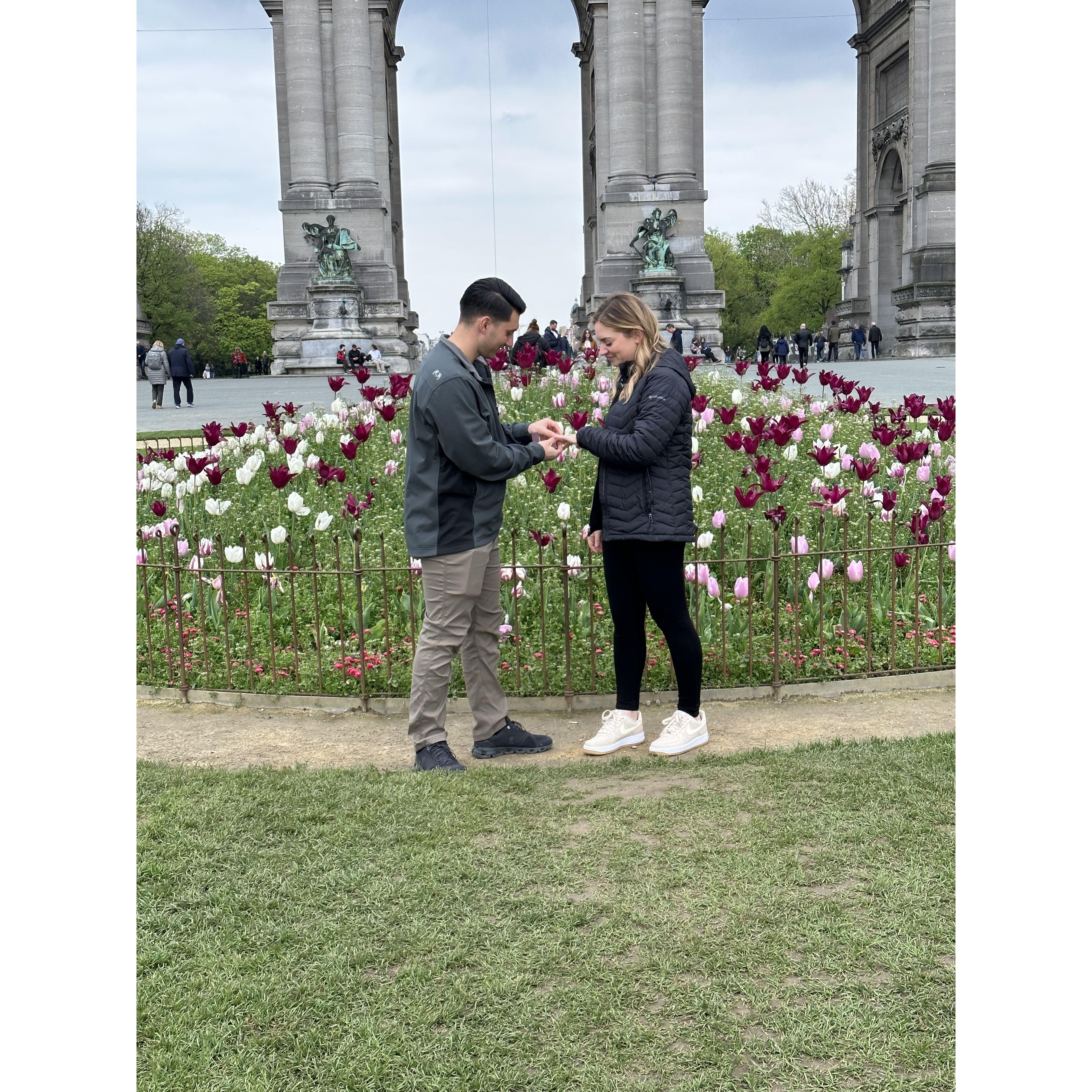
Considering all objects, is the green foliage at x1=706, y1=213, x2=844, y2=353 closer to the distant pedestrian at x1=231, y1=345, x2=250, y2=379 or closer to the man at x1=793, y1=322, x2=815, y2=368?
the man at x1=793, y1=322, x2=815, y2=368

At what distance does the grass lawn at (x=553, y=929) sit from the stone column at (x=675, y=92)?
39.4 m

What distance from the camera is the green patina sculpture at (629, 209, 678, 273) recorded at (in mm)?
40781

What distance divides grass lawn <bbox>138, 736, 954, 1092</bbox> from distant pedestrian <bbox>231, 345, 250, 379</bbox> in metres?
55.8

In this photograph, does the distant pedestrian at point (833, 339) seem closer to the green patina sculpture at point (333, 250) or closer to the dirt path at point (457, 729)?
the green patina sculpture at point (333, 250)

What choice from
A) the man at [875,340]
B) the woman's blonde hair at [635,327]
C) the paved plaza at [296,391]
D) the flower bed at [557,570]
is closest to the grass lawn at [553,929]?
the flower bed at [557,570]

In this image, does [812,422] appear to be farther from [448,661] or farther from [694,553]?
[448,661]

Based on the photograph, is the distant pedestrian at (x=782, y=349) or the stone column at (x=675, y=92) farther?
the distant pedestrian at (x=782, y=349)

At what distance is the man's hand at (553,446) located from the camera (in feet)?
18.2

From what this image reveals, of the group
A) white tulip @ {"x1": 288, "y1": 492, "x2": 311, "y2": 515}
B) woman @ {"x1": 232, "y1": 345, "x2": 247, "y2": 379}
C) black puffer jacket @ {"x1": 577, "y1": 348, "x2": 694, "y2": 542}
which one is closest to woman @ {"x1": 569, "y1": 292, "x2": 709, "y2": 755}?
black puffer jacket @ {"x1": 577, "y1": 348, "x2": 694, "y2": 542}

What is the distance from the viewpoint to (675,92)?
4172 cm

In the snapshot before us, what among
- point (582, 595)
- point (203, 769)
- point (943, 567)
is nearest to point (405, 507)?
point (203, 769)

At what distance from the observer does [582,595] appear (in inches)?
328

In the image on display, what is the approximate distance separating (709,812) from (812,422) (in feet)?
30.5

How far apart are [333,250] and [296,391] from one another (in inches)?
431
